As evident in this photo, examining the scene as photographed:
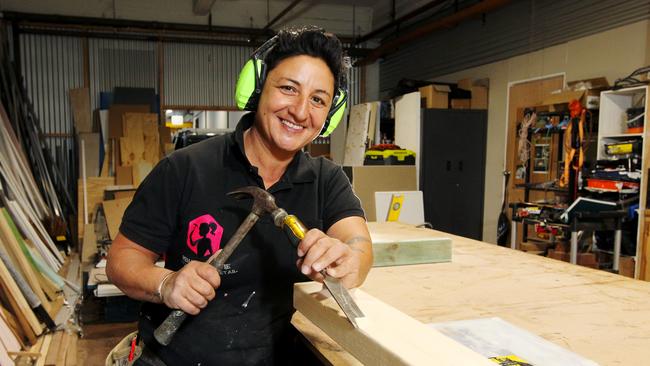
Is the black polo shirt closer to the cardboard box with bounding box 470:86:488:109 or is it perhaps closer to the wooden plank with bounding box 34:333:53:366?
the wooden plank with bounding box 34:333:53:366

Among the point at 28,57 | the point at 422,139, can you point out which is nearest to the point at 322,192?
the point at 422,139

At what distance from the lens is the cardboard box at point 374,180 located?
5.08 metres

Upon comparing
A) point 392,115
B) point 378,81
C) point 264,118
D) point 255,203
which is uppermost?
point 378,81

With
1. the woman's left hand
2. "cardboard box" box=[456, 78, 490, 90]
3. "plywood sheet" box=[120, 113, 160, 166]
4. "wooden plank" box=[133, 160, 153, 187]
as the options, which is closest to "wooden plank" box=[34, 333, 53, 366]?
the woman's left hand

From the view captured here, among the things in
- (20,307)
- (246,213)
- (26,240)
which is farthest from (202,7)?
(246,213)

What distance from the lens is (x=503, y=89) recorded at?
594 cm

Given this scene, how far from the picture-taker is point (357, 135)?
7344mm

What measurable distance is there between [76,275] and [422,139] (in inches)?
163

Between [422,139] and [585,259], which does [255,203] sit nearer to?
[585,259]

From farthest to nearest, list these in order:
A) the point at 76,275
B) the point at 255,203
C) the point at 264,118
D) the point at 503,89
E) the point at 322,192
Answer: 1. the point at 503,89
2. the point at 76,275
3. the point at 322,192
4. the point at 264,118
5. the point at 255,203

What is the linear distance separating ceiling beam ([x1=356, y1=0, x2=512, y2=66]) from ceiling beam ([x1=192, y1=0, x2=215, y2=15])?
2672 millimetres

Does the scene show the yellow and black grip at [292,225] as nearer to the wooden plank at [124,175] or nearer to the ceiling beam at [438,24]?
the ceiling beam at [438,24]

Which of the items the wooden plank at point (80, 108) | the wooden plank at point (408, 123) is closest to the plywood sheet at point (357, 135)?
the wooden plank at point (408, 123)

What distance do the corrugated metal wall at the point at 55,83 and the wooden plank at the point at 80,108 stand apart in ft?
1.04
